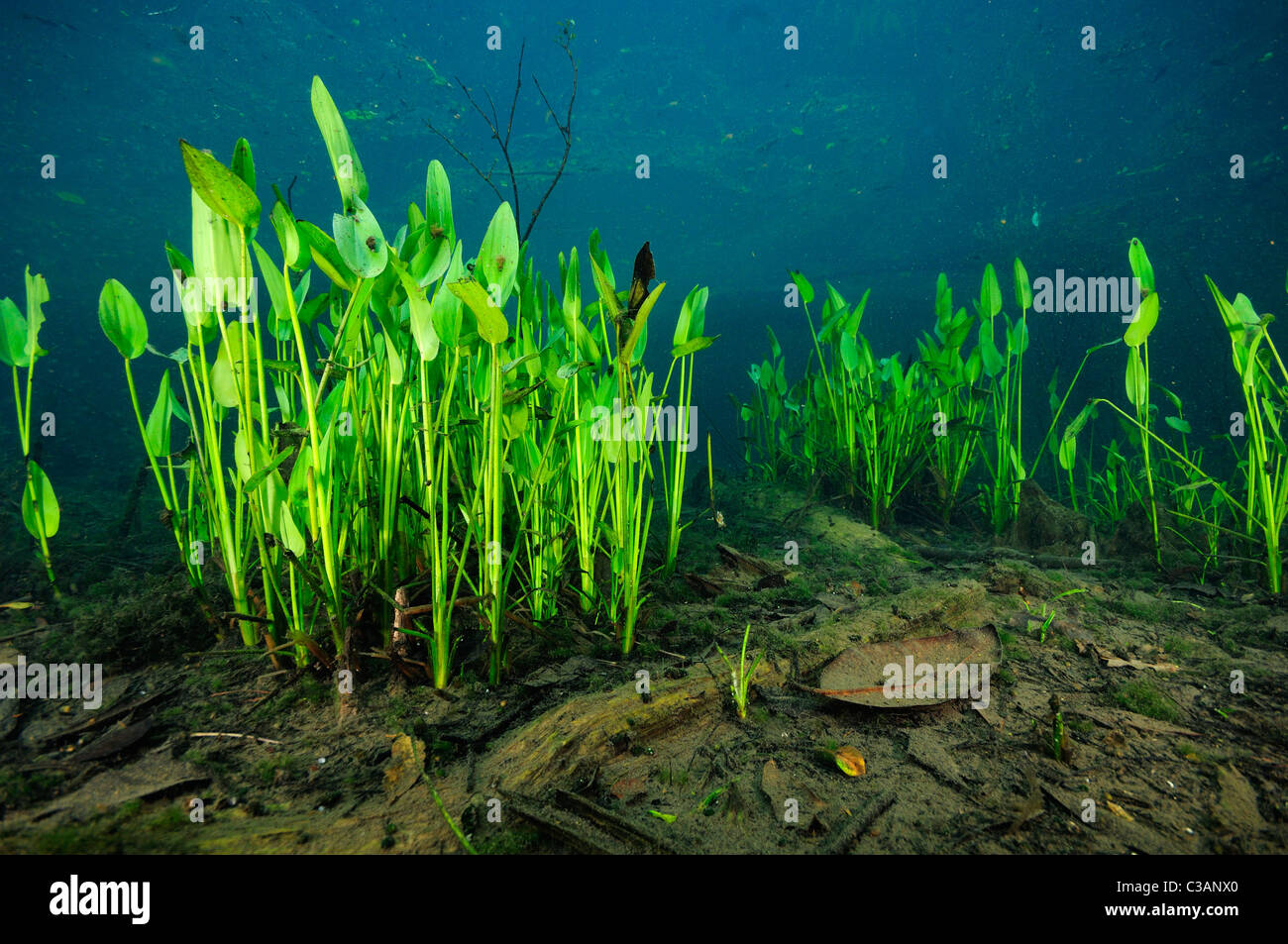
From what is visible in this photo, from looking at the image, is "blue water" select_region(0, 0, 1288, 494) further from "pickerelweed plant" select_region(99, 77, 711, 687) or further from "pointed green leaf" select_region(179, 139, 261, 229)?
"pointed green leaf" select_region(179, 139, 261, 229)

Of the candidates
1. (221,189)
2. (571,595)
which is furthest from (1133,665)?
(221,189)

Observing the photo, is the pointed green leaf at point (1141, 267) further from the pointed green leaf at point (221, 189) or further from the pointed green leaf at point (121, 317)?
the pointed green leaf at point (121, 317)

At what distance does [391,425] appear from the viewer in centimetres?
125

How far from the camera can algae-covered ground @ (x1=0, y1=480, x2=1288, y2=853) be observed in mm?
792

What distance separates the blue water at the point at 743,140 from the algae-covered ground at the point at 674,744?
1046cm

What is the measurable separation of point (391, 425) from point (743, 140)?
28899 millimetres

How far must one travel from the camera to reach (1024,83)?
72.2 feet

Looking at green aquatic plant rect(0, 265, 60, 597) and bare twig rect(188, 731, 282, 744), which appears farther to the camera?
green aquatic plant rect(0, 265, 60, 597)

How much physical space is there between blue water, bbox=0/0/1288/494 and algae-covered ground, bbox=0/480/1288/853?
10460mm

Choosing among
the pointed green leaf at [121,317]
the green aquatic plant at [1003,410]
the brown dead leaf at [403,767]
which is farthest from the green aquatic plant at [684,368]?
the green aquatic plant at [1003,410]

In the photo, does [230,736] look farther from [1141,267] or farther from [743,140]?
[743,140]

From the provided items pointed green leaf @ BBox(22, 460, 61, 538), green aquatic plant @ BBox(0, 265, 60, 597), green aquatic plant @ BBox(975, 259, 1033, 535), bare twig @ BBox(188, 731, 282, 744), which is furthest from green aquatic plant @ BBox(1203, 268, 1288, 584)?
pointed green leaf @ BBox(22, 460, 61, 538)

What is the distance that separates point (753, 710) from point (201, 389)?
136 cm

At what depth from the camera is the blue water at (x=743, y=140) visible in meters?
13.2
